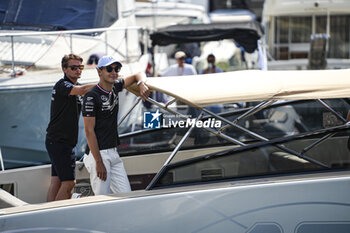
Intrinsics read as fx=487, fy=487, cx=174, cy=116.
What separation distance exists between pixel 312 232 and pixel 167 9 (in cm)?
1466

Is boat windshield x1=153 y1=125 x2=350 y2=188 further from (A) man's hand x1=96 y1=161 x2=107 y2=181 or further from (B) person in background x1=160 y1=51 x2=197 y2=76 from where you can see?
(B) person in background x1=160 y1=51 x2=197 y2=76

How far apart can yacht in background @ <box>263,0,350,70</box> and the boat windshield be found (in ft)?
29.9

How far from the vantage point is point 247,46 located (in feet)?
33.0

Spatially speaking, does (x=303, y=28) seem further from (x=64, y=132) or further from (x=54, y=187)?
(x=54, y=187)

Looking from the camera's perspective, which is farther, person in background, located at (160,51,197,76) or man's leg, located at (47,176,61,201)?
person in background, located at (160,51,197,76)

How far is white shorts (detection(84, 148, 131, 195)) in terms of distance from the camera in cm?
391

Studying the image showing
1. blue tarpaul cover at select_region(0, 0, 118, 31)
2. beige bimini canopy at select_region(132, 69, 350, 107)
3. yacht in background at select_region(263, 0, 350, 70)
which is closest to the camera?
beige bimini canopy at select_region(132, 69, 350, 107)

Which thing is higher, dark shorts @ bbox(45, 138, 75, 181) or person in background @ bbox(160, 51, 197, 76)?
person in background @ bbox(160, 51, 197, 76)

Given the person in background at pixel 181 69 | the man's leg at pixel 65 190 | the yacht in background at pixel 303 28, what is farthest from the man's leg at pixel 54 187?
the yacht in background at pixel 303 28

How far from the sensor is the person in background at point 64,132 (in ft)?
13.9

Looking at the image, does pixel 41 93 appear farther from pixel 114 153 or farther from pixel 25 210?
pixel 25 210

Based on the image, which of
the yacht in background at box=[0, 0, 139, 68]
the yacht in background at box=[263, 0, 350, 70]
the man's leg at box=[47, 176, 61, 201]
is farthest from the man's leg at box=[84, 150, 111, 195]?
the yacht in background at box=[263, 0, 350, 70]

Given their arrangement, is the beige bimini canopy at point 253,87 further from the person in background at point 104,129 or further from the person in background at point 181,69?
the person in background at point 181,69

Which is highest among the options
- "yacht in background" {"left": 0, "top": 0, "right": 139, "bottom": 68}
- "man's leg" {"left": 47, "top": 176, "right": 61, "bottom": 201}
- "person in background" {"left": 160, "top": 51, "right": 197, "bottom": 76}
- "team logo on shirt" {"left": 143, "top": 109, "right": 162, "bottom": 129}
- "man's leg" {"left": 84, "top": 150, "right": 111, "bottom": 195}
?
"yacht in background" {"left": 0, "top": 0, "right": 139, "bottom": 68}
